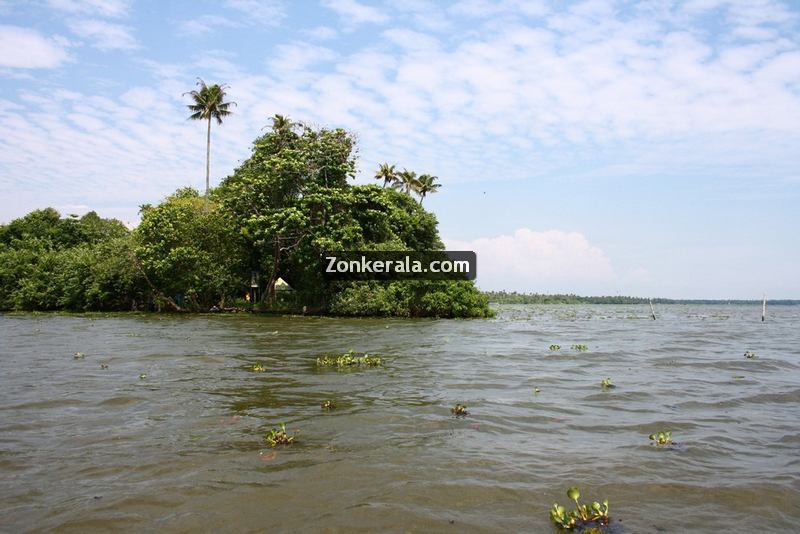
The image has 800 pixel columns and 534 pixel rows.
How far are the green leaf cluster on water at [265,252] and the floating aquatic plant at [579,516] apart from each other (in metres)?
30.6

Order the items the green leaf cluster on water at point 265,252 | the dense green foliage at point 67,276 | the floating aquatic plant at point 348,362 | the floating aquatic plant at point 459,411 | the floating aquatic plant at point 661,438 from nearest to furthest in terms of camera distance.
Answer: the floating aquatic plant at point 661,438
the floating aquatic plant at point 459,411
the floating aquatic plant at point 348,362
the green leaf cluster on water at point 265,252
the dense green foliage at point 67,276

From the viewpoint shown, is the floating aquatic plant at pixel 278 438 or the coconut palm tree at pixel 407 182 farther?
the coconut palm tree at pixel 407 182

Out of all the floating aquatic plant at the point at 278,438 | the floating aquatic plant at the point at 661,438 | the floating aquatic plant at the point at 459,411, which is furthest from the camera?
the floating aquatic plant at the point at 459,411

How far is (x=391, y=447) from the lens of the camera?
21.0 feet

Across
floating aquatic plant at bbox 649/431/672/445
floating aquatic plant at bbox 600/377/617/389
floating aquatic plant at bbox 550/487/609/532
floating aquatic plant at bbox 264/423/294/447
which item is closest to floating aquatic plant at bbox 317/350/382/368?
floating aquatic plant at bbox 600/377/617/389

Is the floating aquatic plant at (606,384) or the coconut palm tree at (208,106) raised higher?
the coconut palm tree at (208,106)

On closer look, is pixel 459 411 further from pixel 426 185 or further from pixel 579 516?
pixel 426 185

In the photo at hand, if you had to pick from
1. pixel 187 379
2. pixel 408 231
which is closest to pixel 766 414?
pixel 187 379

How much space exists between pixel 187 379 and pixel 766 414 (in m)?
10.3

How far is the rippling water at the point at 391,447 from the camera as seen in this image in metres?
4.49

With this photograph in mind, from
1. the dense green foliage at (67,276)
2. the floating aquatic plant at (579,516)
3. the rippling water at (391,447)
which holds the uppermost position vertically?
the dense green foliage at (67,276)

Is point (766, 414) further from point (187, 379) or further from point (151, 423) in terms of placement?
point (187, 379)

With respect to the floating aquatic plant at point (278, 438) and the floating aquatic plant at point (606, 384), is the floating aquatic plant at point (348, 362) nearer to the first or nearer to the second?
the floating aquatic plant at point (606, 384)

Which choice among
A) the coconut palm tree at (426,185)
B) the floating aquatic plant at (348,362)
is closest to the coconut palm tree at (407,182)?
the coconut palm tree at (426,185)
